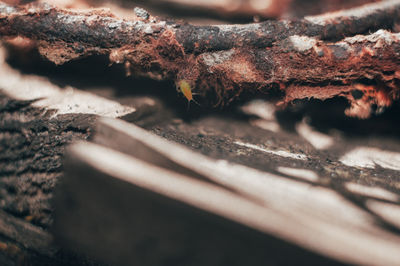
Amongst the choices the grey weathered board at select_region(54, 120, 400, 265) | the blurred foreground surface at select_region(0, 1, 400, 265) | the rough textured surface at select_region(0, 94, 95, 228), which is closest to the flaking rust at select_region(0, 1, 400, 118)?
the blurred foreground surface at select_region(0, 1, 400, 265)

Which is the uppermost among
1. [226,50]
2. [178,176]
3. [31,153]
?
[226,50]

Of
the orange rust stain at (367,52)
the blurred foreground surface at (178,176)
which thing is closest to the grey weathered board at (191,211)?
the blurred foreground surface at (178,176)

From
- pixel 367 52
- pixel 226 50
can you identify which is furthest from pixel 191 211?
pixel 367 52

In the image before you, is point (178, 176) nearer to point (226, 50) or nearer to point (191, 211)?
point (191, 211)

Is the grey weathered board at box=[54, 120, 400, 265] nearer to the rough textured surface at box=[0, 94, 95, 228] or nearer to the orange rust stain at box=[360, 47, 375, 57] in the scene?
the rough textured surface at box=[0, 94, 95, 228]

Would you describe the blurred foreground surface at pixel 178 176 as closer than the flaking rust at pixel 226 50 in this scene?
Yes

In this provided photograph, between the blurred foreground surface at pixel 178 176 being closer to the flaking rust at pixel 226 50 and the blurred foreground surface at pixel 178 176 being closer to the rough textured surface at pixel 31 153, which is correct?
the rough textured surface at pixel 31 153

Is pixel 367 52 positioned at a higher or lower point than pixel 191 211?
higher

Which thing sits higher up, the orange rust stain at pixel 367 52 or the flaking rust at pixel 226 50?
the orange rust stain at pixel 367 52

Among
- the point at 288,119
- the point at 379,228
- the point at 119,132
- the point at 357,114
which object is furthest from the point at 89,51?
the point at 357,114
